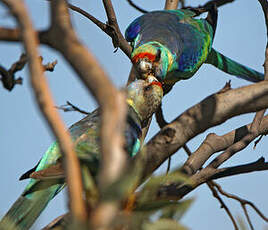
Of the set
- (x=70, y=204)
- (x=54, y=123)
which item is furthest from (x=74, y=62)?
(x=70, y=204)

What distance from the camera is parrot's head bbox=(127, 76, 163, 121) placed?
103 inches

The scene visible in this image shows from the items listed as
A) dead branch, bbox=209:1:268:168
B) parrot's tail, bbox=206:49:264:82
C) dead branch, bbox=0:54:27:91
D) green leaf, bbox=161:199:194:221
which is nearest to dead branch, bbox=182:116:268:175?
dead branch, bbox=209:1:268:168

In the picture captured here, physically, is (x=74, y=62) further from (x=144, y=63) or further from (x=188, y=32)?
(x=188, y=32)

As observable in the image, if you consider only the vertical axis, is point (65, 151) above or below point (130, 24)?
below

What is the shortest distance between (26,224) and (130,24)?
2.68m

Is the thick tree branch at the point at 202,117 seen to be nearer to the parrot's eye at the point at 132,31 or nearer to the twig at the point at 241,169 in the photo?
the twig at the point at 241,169

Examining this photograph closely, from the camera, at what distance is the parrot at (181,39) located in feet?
12.9

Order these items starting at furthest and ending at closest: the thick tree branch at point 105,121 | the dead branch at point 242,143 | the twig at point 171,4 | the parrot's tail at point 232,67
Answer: the parrot's tail at point 232,67 < the twig at point 171,4 < the dead branch at point 242,143 < the thick tree branch at point 105,121

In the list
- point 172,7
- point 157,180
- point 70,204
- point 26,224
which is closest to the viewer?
point 70,204

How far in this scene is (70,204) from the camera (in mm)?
660

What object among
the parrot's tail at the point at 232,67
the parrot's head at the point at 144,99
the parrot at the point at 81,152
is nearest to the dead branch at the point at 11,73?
the parrot at the point at 81,152

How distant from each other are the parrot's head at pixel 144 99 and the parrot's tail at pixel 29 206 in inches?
28.5

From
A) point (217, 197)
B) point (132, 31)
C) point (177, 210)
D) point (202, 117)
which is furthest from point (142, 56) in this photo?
point (177, 210)

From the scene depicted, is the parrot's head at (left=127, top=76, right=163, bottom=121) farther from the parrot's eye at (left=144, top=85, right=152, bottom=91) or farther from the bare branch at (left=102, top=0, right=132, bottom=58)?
the bare branch at (left=102, top=0, right=132, bottom=58)
